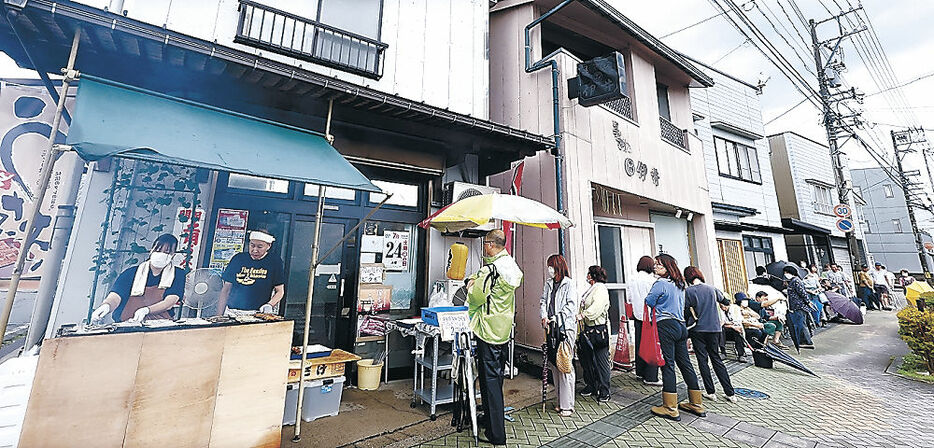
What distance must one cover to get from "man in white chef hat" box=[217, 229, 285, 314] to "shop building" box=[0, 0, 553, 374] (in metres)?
0.22

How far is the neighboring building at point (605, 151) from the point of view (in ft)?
20.8

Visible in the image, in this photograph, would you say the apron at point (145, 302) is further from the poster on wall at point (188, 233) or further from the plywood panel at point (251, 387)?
the plywood panel at point (251, 387)

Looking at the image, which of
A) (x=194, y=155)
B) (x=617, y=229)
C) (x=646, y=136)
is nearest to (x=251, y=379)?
(x=194, y=155)

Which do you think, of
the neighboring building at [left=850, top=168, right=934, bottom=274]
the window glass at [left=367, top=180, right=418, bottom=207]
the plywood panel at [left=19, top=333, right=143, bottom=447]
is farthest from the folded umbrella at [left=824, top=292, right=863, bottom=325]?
the neighboring building at [left=850, top=168, right=934, bottom=274]

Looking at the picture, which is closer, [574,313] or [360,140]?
[574,313]

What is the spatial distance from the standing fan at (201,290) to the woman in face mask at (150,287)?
24cm

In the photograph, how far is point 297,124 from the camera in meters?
5.03

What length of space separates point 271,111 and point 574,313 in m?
4.89

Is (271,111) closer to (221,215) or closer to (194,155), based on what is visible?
(221,215)

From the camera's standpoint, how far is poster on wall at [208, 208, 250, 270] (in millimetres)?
4508

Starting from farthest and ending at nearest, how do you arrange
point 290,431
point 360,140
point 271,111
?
point 360,140 → point 271,111 → point 290,431

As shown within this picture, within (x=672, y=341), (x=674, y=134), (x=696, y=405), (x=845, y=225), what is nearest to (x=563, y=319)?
(x=672, y=341)

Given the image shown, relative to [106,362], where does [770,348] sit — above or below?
below

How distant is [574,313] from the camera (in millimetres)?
4480
